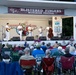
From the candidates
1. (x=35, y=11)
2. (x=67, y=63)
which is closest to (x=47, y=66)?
(x=67, y=63)

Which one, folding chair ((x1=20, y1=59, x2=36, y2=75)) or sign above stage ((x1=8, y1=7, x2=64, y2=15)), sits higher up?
sign above stage ((x1=8, y1=7, x2=64, y2=15))

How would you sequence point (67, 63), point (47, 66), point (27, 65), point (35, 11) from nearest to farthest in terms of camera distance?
point (27, 65)
point (47, 66)
point (67, 63)
point (35, 11)

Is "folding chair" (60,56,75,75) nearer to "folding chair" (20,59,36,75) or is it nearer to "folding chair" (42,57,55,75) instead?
"folding chair" (42,57,55,75)

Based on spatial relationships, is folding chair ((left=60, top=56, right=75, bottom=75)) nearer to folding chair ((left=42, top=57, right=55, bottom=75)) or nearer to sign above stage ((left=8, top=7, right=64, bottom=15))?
folding chair ((left=42, top=57, right=55, bottom=75))

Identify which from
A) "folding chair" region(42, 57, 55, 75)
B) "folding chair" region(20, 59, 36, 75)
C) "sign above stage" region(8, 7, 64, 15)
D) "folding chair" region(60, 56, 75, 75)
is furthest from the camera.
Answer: "sign above stage" region(8, 7, 64, 15)

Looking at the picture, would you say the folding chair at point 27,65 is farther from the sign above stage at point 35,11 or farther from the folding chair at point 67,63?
the sign above stage at point 35,11

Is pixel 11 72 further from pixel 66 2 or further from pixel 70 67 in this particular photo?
pixel 66 2

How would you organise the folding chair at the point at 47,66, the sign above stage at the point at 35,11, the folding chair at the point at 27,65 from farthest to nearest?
the sign above stage at the point at 35,11, the folding chair at the point at 47,66, the folding chair at the point at 27,65

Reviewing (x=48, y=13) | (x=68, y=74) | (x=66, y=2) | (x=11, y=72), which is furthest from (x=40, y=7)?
(x=11, y=72)

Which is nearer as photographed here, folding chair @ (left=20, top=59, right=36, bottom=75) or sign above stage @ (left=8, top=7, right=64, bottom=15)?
folding chair @ (left=20, top=59, right=36, bottom=75)

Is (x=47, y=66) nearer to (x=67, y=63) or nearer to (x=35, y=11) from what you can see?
(x=67, y=63)

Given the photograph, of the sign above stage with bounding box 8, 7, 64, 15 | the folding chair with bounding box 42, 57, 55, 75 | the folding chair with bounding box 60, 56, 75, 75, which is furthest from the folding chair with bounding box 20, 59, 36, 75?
the sign above stage with bounding box 8, 7, 64, 15

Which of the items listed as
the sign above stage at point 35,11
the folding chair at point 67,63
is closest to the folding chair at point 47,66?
the folding chair at point 67,63

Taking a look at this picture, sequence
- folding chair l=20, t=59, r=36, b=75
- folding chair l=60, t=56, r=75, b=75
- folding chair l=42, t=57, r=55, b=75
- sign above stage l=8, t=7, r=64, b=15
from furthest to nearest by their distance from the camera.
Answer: sign above stage l=8, t=7, r=64, b=15 → folding chair l=60, t=56, r=75, b=75 → folding chair l=42, t=57, r=55, b=75 → folding chair l=20, t=59, r=36, b=75
